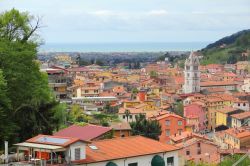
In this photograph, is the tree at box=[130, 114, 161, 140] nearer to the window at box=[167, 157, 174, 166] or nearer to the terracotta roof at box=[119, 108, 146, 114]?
the window at box=[167, 157, 174, 166]

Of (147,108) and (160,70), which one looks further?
(160,70)

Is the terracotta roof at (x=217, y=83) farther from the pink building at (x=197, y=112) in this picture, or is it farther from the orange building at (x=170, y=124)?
the orange building at (x=170, y=124)

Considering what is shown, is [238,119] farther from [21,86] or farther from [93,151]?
[93,151]

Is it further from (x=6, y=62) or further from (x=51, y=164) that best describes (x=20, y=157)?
(x=6, y=62)

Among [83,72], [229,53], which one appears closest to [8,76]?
[83,72]

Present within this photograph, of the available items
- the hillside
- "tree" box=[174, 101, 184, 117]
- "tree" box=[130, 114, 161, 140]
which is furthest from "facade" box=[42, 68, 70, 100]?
the hillside

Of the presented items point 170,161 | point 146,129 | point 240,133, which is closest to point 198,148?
point 146,129
